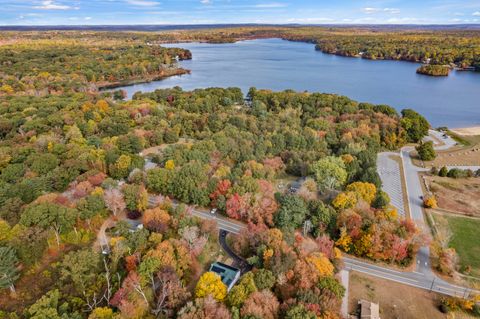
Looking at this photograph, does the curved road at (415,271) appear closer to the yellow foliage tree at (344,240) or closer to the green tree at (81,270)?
the yellow foliage tree at (344,240)

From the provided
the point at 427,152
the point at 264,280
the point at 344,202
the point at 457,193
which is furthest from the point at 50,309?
the point at 427,152

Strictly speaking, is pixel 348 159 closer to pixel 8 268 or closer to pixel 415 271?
pixel 415 271

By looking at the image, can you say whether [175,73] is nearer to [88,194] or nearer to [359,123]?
[359,123]

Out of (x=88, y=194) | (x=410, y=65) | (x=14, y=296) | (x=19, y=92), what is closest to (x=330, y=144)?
(x=88, y=194)

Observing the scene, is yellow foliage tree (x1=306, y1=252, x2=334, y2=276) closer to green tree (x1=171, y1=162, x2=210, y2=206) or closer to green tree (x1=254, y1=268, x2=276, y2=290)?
green tree (x1=254, y1=268, x2=276, y2=290)

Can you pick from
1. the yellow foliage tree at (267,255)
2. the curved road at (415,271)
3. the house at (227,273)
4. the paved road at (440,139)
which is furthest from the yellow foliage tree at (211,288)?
the paved road at (440,139)

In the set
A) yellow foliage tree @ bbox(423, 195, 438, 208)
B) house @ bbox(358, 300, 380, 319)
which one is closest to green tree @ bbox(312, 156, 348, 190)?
yellow foliage tree @ bbox(423, 195, 438, 208)
